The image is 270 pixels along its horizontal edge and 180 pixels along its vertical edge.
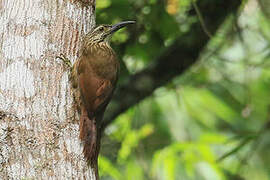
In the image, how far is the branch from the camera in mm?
5172

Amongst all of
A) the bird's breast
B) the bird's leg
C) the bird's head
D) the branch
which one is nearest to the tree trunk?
the bird's leg

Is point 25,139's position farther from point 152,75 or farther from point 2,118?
point 152,75

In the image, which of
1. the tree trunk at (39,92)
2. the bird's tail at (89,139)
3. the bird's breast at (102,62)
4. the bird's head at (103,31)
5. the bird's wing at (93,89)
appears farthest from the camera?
the bird's head at (103,31)

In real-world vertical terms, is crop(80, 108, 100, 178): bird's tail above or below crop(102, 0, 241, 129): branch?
above

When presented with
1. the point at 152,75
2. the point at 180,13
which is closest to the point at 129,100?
the point at 152,75

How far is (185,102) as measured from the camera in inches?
225

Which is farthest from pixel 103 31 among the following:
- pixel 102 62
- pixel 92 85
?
pixel 92 85

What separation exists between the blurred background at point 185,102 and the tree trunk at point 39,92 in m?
1.53

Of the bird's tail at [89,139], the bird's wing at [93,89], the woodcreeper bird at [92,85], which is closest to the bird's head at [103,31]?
the woodcreeper bird at [92,85]

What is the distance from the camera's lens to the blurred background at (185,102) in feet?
16.9

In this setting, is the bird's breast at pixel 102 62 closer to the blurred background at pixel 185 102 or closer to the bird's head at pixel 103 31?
the bird's head at pixel 103 31

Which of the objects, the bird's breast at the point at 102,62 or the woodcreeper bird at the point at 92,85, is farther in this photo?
the bird's breast at the point at 102,62

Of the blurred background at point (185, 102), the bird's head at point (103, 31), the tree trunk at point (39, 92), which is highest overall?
the tree trunk at point (39, 92)

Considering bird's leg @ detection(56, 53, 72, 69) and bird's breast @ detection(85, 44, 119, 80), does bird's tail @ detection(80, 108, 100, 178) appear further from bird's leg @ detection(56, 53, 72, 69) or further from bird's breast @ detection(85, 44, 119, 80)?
bird's breast @ detection(85, 44, 119, 80)
